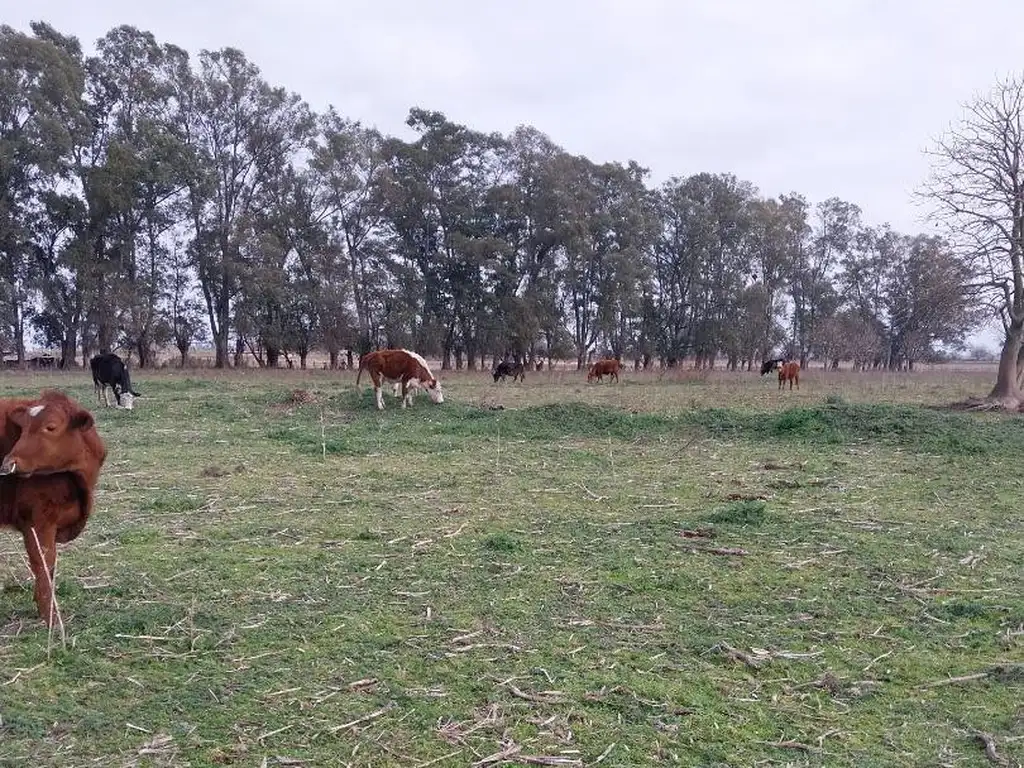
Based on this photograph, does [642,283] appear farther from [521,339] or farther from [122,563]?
[122,563]

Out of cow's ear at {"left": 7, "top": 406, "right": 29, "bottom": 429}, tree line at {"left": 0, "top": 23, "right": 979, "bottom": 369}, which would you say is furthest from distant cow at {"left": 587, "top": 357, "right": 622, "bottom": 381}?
cow's ear at {"left": 7, "top": 406, "right": 29, "bottom": 429}

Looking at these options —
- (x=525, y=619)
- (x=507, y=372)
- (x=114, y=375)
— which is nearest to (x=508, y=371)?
(x=507, y=372)

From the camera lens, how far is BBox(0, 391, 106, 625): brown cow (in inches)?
193

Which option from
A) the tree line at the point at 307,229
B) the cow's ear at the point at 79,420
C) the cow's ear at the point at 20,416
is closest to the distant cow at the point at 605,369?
the tree line at the point at 307,229

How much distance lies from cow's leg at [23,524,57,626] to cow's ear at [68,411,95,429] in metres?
0.62

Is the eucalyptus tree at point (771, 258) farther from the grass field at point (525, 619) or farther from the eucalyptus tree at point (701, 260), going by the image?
the grass field at point (525, 619)

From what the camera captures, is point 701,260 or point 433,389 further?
point 701,260

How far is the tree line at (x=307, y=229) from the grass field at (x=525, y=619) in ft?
98.6

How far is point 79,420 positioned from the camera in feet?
16.8

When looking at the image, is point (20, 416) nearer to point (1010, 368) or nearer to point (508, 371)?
point (1010, 368)

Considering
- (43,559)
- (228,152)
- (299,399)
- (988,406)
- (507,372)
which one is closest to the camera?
(43,559)

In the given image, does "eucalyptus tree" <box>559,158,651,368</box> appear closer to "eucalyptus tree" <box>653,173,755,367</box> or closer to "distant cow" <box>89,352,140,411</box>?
"eucalyptus tree" <box>653,173,755,367</box>

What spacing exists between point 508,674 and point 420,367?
15564mm

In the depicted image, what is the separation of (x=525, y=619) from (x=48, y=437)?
122 inches
